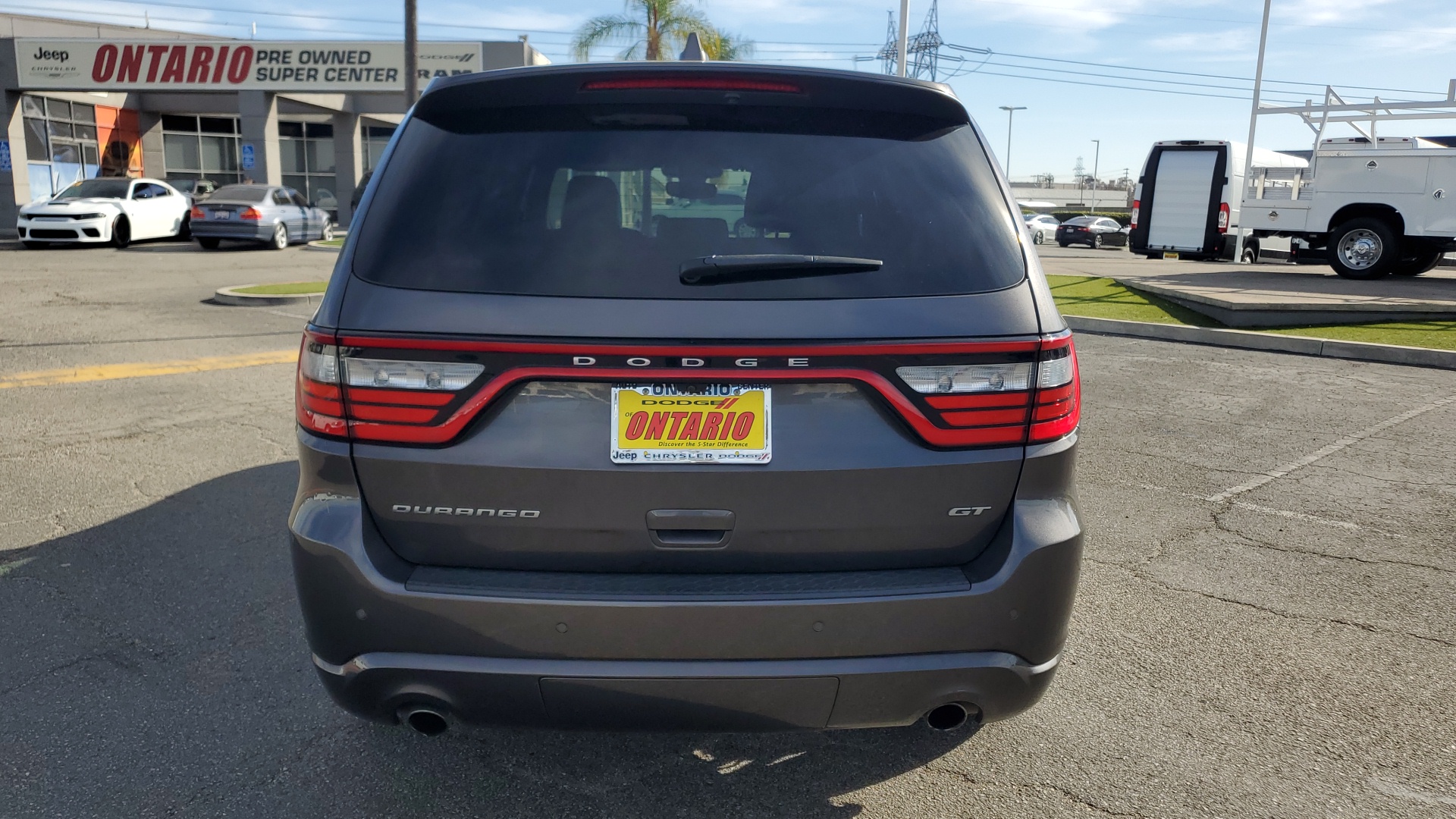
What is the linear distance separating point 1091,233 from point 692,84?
4097cm

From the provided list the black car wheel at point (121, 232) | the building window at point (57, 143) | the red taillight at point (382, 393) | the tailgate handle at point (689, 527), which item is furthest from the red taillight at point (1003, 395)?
the building window at point (57, 143)

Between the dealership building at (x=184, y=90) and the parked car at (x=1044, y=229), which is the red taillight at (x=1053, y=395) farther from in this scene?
the parked car at (x=1044, y=229)

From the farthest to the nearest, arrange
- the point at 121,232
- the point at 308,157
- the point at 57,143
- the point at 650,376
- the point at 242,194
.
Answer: the point at 308,157 < the point at 57,143 < the point at 242,194 < the point at 121,232 < the point at 650,376

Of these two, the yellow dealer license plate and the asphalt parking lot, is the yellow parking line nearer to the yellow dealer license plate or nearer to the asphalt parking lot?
the asphalt parking lot

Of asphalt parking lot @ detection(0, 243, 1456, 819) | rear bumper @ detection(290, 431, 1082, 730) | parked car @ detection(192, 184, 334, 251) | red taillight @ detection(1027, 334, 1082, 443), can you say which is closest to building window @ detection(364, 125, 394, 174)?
parked car @ detection(192, 184, 334, 251)

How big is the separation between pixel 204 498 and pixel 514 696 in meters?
3.73

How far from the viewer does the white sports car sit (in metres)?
22.8

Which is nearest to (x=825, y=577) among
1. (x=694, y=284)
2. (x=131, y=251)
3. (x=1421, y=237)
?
(x=694, y=284)

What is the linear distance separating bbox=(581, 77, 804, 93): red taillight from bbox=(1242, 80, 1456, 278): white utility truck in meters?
18.3

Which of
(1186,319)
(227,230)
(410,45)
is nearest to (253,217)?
(227,230)

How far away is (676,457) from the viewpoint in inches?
87.8

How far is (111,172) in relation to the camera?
3850 cm

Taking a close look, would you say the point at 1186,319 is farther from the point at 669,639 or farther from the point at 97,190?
the point at 97,190

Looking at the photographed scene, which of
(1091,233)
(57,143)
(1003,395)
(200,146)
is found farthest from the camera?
(200,146)
